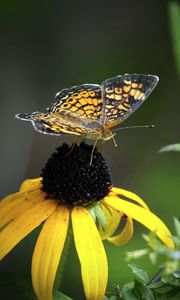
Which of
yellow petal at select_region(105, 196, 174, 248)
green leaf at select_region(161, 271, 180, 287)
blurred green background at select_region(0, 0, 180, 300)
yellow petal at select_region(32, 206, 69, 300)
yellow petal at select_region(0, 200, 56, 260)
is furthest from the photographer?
blurred green background at select_region(0, 0, 180, 300)

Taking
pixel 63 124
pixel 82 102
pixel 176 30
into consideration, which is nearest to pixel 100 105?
pixel 82 102

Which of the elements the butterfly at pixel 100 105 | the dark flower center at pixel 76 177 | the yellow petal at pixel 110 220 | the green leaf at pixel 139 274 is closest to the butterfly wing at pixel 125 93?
the butterfly at pixel 100 105

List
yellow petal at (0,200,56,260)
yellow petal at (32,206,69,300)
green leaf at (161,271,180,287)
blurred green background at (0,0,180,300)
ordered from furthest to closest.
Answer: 1. blurred green background at (0,0,180,300)
2. yellow petal at (0,200,56,260)
3. yellow petal at (32,206,69,300)
4. green leaf at (161,271,180,287)

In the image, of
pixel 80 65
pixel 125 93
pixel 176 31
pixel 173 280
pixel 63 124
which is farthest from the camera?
pixel 80 65

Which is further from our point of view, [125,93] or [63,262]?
[125,93]

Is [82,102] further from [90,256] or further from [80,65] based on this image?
[80,65]

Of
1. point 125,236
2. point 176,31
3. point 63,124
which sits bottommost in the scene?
point 125,236

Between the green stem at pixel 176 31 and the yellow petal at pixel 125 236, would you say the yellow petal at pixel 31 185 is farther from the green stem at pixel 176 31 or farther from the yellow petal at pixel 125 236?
the green stem at pixel 176 31

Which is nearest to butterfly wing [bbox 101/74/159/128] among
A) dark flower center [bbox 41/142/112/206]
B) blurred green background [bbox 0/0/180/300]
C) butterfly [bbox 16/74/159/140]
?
butterfly [bbox 16/74/159/140]

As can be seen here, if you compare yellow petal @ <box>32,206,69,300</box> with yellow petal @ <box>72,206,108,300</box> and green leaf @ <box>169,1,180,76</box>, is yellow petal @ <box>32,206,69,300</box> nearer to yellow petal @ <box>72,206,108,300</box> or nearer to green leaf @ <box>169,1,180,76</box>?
yellow petal @ <box>72,206,108,300</box>
